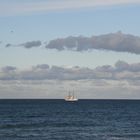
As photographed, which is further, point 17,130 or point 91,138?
point 17,130

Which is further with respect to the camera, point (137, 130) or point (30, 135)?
point (137, 130)

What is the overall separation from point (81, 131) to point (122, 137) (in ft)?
47.4

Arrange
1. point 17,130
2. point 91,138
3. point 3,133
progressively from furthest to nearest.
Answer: point 17,130
point 3,133
point 91,138

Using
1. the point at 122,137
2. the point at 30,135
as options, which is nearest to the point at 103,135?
the point at 122,137

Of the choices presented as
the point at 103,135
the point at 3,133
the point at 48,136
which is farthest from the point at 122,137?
the point at 3,133

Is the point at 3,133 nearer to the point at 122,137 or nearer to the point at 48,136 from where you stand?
the point at 48,136

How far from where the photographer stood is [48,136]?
97250 mm

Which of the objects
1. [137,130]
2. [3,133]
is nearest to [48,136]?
[3,133]

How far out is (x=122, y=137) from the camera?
95562 millimetres

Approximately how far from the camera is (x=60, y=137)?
95.0 meters

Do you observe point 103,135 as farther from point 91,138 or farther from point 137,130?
point 137,130

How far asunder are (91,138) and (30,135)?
38.7ft

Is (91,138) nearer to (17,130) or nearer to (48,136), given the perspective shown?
(48,136)

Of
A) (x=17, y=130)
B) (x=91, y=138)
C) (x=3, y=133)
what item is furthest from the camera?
(x=17, y=130)
